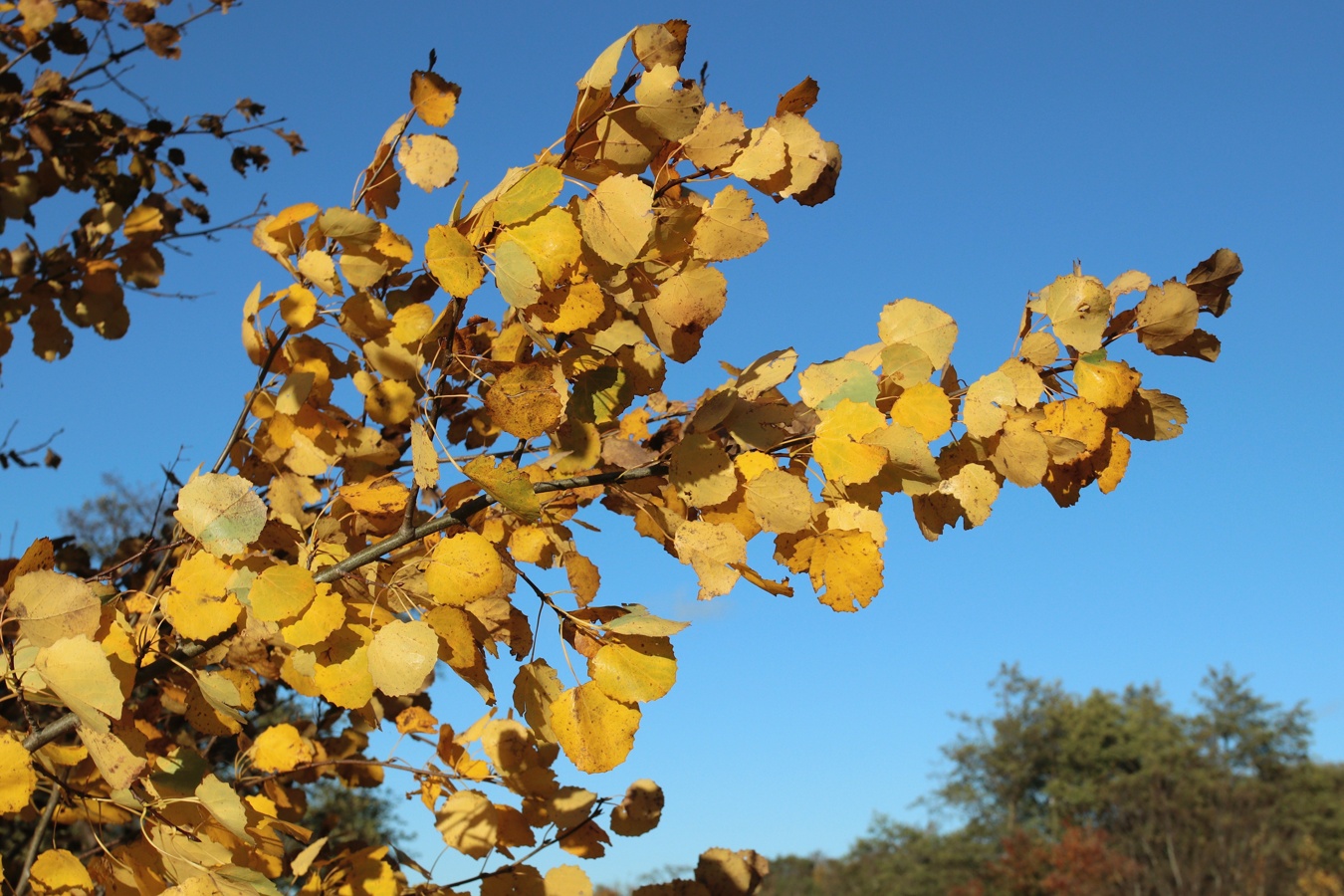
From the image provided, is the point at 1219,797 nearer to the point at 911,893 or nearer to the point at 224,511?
the point at 911,893

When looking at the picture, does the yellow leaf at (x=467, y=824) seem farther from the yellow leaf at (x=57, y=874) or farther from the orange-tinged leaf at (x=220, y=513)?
the orange-tinged leaf at (x=220, y=513)

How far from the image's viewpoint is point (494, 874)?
123cm

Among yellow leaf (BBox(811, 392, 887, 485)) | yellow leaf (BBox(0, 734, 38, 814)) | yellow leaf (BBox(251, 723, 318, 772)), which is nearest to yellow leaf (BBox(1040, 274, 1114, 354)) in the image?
yellow leaf (BBox(811, 392, 887, 485))

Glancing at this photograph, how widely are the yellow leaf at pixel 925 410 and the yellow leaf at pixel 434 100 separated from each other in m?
0.59

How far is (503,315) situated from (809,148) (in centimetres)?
41

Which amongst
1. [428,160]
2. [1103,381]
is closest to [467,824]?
[428,160]

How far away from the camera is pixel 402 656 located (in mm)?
817

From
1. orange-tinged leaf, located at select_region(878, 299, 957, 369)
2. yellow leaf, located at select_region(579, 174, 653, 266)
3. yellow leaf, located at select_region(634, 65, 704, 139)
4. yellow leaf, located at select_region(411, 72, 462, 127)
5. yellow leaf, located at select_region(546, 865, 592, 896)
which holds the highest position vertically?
yellow leaf, located at select_region(411, 72, 462, 127)

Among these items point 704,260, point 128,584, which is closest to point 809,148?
point 704,260

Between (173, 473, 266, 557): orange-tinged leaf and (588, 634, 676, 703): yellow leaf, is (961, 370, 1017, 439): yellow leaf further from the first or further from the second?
(173, 473, 266, 557): orange-tinged leaf

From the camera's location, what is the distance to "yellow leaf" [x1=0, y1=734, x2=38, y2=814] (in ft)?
2.63

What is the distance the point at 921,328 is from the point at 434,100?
1.91 ft

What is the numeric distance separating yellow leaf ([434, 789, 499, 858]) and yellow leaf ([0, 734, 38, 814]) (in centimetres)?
53

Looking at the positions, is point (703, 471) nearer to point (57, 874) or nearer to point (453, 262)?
point (453, 262)
